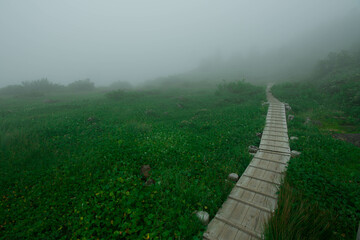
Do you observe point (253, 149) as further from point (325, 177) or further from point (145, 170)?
point (145, 170)

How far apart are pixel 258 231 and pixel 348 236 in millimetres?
1999

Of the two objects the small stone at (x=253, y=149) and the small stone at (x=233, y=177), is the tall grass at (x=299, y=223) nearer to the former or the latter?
the small stone at (x=233, y=177)

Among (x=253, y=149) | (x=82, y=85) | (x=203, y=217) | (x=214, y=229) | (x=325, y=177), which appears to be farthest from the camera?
(x=82, y=85)

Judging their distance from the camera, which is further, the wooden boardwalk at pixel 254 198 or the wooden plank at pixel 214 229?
the wooden boardwalk at pixel 254 198

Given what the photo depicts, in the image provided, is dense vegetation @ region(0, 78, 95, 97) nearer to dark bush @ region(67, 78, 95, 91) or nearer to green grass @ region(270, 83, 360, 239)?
dark bush @ region(67, 78, 95, 91)

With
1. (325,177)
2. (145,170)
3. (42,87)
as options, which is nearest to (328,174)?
(325,177)

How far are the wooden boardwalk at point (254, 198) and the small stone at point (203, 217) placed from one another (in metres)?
0.15

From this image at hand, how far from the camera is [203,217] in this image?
15.0ft

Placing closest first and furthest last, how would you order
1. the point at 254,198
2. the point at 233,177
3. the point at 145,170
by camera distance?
the point at 254,198
the point at 233,177
the point at 145,170

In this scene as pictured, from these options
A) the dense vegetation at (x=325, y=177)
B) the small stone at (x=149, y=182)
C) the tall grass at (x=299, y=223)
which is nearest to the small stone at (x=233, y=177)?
the dense vegetation at (x=325, y=177)

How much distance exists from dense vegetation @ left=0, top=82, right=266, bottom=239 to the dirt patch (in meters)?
4.38

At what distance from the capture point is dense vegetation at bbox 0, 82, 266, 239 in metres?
4.65

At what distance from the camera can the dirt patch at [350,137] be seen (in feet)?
28.7

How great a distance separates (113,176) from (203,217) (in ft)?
12.6
